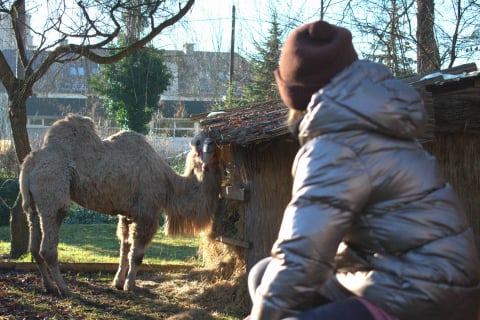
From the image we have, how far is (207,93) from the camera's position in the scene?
33281 millimetres

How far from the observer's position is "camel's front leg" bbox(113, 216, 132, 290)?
945 centimetres

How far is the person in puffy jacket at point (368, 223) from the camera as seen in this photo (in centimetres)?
222

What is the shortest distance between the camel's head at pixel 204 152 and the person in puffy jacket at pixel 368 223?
21.0ft

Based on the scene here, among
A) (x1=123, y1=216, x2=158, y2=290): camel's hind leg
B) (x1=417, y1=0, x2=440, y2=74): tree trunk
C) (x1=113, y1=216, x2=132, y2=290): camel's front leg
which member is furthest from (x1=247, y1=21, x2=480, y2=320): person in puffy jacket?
(x1=417, y1=0, x2=440, y2=74): tree trunk

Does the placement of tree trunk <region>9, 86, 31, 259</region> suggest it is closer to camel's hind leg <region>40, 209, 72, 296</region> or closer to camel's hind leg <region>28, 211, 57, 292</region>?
camel's hind leg <region>28, 211, 57, 292</region>

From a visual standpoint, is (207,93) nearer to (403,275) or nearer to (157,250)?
(157,250)

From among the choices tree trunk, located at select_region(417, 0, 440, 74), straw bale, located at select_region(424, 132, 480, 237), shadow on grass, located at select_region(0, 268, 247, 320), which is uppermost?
tree trunk, located at select_region(417, 0, 440, 74)

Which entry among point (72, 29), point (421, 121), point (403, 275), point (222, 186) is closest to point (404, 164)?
A: point (421, 121)

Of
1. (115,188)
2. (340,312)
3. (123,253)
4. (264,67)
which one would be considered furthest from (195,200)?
(264,67)

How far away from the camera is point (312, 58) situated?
2.56m

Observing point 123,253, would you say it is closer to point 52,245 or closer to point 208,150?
point 52,245

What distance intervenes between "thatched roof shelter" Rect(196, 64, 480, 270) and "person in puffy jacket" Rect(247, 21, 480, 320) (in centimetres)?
286

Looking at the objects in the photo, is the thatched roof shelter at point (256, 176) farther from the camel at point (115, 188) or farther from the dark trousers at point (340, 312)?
the dark trousers at point (340, 312)

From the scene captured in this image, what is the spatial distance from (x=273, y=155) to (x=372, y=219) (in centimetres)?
517
